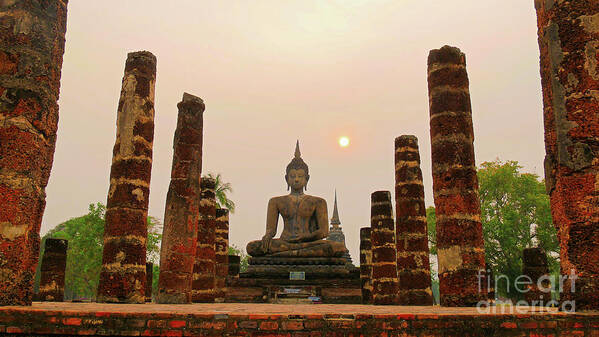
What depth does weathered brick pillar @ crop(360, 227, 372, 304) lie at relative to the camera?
17.5m

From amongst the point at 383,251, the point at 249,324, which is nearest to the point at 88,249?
the point at 383,251

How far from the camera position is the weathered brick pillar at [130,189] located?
9.27 metres

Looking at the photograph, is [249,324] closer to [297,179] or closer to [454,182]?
[454,182]

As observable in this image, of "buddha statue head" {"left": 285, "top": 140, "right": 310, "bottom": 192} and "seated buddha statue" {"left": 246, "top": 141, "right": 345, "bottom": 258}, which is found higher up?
"buddha statue head" {"left": 285, "top": 140, "right": 310, "bottom": 192}

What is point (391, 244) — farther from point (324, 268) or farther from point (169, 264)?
point (169, 264)

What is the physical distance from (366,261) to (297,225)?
278 cm

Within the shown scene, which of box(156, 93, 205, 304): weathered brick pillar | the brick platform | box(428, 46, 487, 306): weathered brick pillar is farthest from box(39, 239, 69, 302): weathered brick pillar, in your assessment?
box(428, 46, 487, 306): weathered brick pillar

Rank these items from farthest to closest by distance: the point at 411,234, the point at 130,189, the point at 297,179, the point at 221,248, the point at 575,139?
the point at 297,179, the point at 221,248, the point at 411,234, the point at 130,189, the point at 575,139

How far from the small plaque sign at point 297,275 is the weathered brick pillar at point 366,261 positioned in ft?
A: 7.34

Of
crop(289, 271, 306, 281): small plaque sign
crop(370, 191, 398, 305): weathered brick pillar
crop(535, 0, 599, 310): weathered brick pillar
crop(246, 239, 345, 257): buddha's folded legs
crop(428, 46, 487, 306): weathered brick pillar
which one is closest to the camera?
crop(535, 0, 599, 310): weathered brick pillar

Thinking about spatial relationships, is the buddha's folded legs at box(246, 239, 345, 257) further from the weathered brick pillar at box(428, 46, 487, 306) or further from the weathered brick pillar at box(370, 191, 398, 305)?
the weathered brick pillar at box(428, 46, 487, 306)

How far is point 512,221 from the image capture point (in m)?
27.2

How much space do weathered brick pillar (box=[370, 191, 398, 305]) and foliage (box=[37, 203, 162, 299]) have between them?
654 inches

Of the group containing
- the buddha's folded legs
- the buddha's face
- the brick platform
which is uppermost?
the buddha's face
